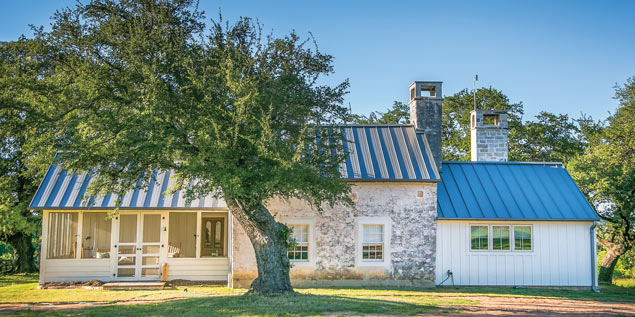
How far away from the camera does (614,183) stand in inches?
808

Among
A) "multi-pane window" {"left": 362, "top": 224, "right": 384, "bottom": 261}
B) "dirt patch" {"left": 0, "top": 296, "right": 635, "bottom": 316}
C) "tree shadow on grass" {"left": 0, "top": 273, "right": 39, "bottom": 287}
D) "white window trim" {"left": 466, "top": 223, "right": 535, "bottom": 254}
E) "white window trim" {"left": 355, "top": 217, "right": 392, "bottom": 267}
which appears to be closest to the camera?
"dirt patch" {"left": 0, "top": 296, "right": 635, "bottom": 316}

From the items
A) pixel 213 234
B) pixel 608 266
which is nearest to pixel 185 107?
pixel 213 234

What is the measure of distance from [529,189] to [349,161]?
6.18 metres

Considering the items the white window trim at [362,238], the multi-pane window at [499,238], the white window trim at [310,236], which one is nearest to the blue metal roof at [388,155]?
the white window trim at [362,238]

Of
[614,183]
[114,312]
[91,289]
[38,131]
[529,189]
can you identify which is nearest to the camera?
[114,312]

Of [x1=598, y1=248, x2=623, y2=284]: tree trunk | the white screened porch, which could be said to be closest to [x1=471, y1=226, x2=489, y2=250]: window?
[x1=598, y1=248, x2=623, y2=284]: tree trunk

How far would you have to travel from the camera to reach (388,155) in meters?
17.8

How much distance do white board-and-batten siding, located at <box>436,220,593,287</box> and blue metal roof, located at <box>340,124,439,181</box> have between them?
5.88 feet

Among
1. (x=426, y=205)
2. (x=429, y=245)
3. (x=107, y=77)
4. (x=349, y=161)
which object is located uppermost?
(x=107, y=77)

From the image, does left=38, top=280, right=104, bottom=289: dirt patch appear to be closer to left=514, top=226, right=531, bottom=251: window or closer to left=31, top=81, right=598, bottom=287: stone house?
left=31, top=81, right=598, bottom=287: stone house

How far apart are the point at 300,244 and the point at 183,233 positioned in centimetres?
479

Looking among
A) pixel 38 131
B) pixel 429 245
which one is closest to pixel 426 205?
pixel 429 245

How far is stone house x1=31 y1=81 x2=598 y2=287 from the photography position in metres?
16.8

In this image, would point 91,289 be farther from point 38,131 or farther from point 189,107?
point 189,107
